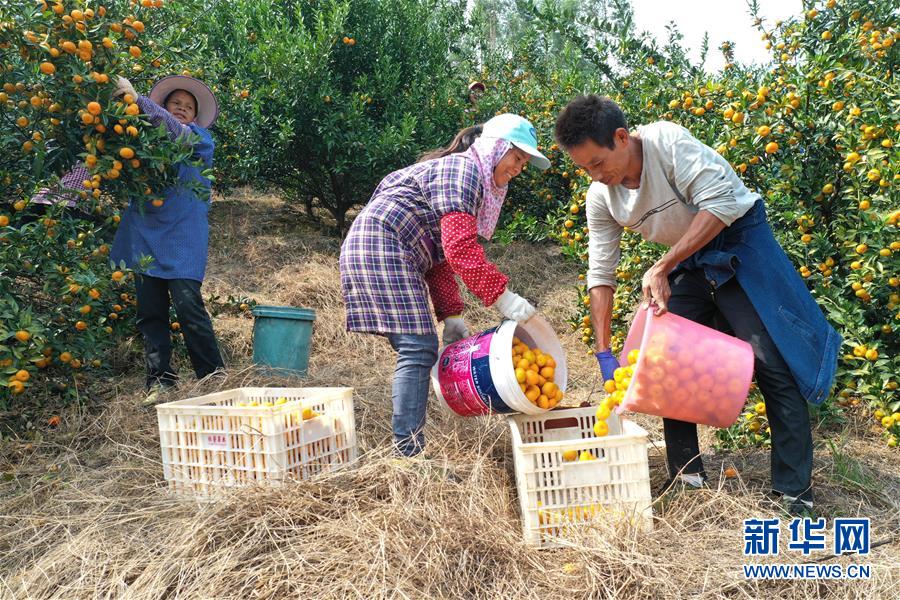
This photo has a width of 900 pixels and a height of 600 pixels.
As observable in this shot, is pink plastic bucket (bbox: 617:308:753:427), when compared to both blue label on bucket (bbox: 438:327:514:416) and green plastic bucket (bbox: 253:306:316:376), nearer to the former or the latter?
blue label on bucket (bbox: 438:327:514:416)

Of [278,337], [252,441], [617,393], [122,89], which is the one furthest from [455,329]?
[122,89]

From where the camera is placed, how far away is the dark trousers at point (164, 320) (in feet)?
12.5

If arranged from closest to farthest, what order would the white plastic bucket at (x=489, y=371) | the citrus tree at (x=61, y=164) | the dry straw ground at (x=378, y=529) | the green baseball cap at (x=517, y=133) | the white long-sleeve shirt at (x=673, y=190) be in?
the dry straw ground at (x=378, y=529)
the white long-sleeve shirt at (x=673, y=190)
the white plastic bucket at (x=489, y=371)
the green baseball cap at (x=517, y=133)
the citrus tree at (x=61, y=164)

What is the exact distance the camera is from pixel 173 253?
12.4ft

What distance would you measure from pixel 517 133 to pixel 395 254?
63 centimetres

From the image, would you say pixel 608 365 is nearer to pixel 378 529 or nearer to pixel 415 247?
pixel 415 247

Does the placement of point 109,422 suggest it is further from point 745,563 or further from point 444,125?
point 444,125

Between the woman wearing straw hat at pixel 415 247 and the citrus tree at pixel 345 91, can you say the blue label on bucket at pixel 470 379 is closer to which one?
the woman wearing straw hat at pixel 415 247

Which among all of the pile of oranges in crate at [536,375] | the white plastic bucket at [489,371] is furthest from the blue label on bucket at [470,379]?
the pile of oranges in crate at [536,375]

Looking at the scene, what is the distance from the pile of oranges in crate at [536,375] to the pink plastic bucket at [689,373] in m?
0.33

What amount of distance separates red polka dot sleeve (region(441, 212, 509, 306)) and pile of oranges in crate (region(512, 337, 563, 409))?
0.86 feet

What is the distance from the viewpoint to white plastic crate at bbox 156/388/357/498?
258 cm

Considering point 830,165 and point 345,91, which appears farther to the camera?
point 345,91

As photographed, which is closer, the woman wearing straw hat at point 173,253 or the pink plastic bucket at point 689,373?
the pink plastic bucket at point 689,373
